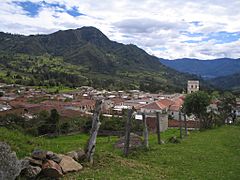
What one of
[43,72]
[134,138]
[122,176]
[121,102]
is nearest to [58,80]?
[43,72]

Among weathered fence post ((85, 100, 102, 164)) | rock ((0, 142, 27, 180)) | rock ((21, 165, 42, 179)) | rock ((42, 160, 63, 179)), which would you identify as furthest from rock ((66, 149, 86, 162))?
rock ((0, 142, 27, 180))

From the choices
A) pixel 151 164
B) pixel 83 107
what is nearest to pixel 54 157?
pixel 151 164

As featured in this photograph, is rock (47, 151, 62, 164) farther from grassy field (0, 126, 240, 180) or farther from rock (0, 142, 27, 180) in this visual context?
rock (0, 142, 27, 180)

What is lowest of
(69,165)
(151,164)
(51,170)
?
(151,164)

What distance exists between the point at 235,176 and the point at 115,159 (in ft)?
17.9

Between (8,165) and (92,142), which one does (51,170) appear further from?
(92,142)

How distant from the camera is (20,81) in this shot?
6398 inches

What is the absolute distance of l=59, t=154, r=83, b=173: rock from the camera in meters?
11.6

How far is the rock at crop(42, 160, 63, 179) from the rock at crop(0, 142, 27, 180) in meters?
1.23

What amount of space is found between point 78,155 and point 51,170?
2711 mm

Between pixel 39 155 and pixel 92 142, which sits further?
pixel 92 142

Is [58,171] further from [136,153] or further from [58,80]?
[58,80]

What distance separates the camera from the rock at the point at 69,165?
11.6 m

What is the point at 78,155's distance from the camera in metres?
13.3
